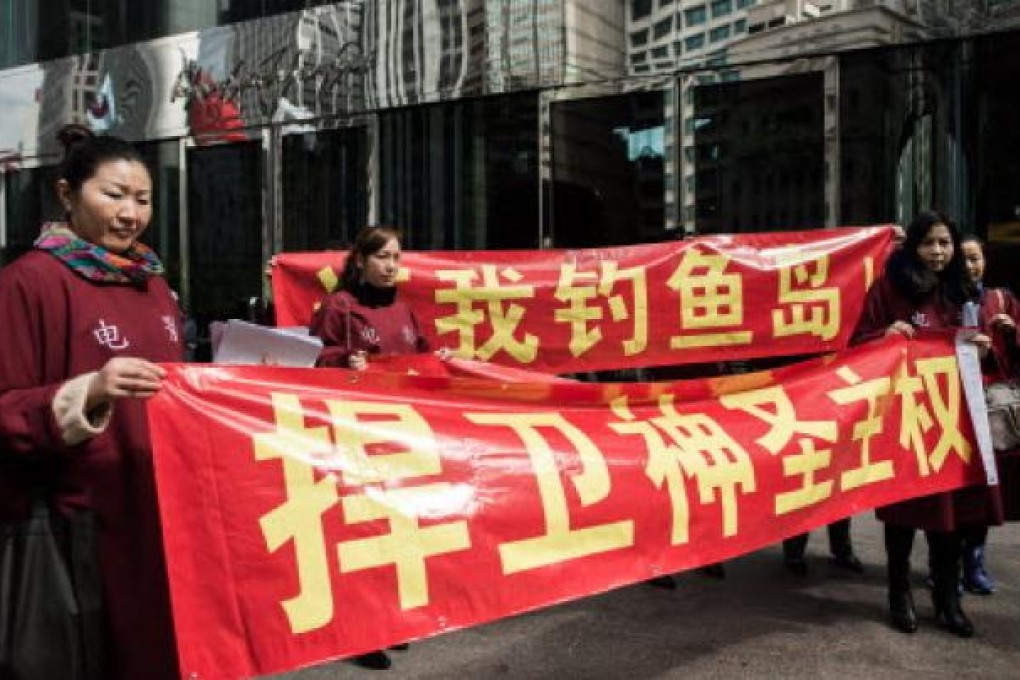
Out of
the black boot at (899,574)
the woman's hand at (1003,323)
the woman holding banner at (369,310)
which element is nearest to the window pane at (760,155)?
the woman's hand at (1003,323)

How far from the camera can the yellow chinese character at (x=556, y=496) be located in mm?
2854

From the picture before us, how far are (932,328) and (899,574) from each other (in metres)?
1.05

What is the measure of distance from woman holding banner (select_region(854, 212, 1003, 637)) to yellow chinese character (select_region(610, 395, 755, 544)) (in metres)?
1.20

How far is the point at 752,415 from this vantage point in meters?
3.57

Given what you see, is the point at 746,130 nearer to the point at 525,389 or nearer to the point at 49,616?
the point at 525,389

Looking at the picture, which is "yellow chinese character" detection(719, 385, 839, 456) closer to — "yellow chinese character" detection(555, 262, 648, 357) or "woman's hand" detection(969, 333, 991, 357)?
"woman's hand" detection(969, 333, 991, 357)

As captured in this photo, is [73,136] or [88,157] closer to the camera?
[88,157]

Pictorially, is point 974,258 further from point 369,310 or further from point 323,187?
point 323,187

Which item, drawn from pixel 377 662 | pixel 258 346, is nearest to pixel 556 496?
pixel 258 346

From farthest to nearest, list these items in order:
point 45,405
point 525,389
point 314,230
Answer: point 314,230 < point 525,389 < point 45,405

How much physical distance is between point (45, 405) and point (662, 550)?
6.20 feet

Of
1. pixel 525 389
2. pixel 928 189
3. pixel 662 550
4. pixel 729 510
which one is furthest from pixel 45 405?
pixel 928 189

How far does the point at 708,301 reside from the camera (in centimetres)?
538

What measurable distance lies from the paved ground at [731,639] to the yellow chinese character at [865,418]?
0.71m
